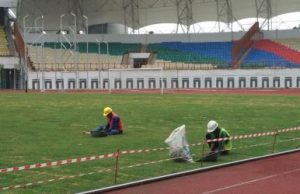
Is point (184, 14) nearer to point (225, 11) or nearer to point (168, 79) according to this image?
point (225, 11)

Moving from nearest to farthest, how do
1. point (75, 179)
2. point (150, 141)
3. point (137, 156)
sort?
point (75, 179)
point (137, 156)
point (150, 141)

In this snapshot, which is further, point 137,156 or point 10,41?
point 10,41

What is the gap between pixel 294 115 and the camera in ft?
94.7

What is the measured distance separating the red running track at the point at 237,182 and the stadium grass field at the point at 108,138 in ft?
2.97

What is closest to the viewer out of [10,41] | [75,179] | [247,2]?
[75,179]

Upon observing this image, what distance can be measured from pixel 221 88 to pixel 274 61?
28.2ft

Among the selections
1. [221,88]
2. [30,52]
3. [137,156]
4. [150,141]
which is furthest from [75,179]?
[30,52]

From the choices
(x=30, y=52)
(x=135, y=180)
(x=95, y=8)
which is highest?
(x=95, y=8)

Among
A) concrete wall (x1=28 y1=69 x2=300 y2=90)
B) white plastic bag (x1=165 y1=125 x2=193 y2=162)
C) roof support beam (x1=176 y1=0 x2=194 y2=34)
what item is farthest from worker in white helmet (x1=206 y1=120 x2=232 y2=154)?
roof support beam (x1=176 y1=0 x2=194 y2=34)

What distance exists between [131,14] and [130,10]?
3.26ft

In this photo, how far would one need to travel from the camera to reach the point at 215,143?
16.3 m

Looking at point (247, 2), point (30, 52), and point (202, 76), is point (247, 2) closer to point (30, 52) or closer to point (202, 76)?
point (202, 76)

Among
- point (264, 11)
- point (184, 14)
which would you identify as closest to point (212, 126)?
point (264, 11)

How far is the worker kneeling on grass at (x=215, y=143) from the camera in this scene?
51.9ft
